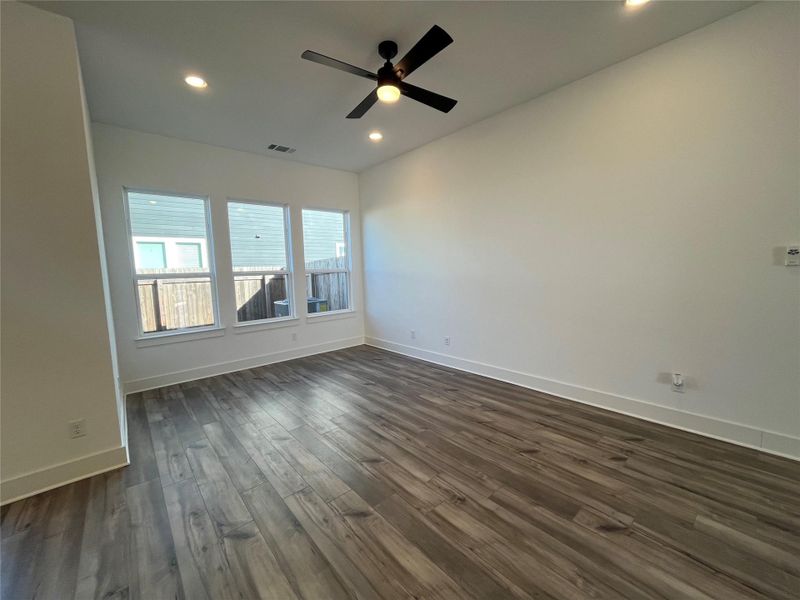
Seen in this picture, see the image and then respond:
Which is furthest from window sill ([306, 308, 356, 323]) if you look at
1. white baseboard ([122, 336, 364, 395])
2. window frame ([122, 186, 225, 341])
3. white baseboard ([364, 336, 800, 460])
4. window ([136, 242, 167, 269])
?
white baseboard ([364, 336, 800, 460])

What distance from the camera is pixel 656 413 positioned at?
2.65 metres

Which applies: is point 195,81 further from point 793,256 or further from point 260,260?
point 793,256

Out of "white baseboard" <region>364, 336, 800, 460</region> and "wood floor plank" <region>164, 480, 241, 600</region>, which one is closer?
"wood floor plank" <region>164, 480, 241, 600</region>

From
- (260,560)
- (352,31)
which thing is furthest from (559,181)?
(260,560)

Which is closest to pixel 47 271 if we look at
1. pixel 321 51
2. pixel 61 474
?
pixel 61 474

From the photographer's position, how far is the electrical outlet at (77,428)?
6.97 feet

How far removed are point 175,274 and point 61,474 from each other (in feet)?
8.02

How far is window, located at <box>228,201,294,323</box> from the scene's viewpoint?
445cm

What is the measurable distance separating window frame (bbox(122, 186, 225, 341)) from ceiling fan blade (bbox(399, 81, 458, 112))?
10.3ft

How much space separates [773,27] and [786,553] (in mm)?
3078

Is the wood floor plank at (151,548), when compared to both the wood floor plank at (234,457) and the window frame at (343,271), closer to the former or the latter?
the wood floor plank at (234,457)

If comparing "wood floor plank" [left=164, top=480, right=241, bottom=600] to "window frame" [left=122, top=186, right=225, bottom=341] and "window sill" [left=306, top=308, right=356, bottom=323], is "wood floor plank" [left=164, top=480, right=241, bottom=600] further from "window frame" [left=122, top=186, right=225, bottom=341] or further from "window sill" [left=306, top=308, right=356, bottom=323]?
"window sill" [left=306, top=308, right=356, bottom=323]

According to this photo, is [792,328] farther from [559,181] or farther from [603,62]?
[603,62]

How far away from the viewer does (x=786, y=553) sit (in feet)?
4.77
